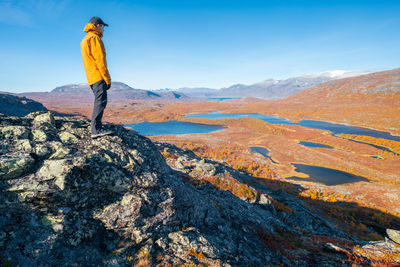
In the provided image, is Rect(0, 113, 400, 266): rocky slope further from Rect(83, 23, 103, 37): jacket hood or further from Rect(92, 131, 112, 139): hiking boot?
Rect(83, 23, 103, 37): jacket hood

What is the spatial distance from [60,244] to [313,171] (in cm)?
6196

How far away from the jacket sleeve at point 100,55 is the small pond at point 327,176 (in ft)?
173

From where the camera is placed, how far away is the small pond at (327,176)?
46.8 meters

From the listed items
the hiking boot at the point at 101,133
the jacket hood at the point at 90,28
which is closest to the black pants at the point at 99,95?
the hiking boot at the point at 101,133

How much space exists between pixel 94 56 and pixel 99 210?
17.4ft

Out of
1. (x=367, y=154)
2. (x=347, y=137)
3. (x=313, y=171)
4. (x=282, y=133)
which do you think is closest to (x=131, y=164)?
(x=313, y=171)

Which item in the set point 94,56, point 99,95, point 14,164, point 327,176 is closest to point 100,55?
point 94,56

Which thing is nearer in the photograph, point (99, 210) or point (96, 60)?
point (99, 210)

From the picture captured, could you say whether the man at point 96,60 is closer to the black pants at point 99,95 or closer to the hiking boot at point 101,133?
the black pants at point 99,95

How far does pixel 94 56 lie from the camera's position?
250 inches

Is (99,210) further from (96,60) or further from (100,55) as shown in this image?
(100,55)

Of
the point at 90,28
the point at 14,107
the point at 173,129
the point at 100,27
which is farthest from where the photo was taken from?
the point at 173,129

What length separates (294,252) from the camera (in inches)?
364

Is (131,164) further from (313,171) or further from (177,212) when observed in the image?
(313,171)
